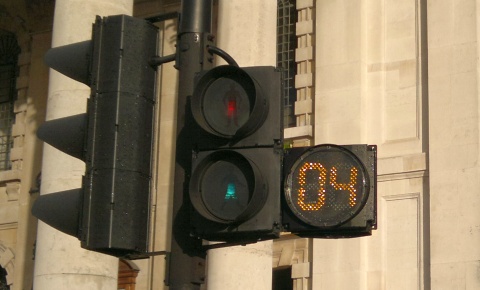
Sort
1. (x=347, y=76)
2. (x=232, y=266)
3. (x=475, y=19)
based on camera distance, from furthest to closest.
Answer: (x=347, y=76)
(x=475, y=19)
(x=232, y=266)

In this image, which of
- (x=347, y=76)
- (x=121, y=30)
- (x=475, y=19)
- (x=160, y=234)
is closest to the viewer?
(x=121, y=30)

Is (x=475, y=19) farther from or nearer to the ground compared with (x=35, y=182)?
farther from the ground

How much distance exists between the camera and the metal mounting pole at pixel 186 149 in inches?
234

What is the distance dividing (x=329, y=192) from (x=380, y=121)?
14.1m

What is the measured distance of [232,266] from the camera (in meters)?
15.7

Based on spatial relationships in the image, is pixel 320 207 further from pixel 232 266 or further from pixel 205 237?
pixel 232 266

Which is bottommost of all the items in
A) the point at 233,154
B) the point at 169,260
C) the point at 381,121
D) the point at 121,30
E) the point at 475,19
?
the point at 169,260

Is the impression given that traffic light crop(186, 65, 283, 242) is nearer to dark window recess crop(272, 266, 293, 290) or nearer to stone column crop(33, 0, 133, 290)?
stone column crop(33, 0, 133, 290)

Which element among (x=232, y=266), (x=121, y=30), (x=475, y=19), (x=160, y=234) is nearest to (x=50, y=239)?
(x=232, y=266)

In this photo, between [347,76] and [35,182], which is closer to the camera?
[347,76]

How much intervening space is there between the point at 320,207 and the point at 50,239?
10.7 metres

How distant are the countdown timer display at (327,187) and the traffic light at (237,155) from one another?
95mm

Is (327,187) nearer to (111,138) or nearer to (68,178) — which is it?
(111,138)

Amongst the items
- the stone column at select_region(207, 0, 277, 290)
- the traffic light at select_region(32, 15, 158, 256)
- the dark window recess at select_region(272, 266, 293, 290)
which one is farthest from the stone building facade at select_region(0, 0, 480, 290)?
the traffic light at select_region(32, 15, 158, 256)
